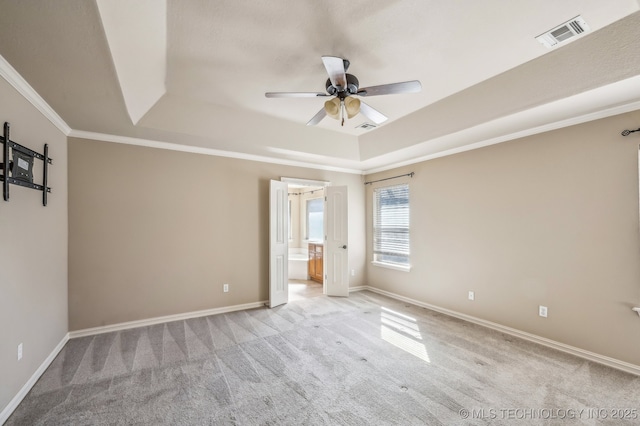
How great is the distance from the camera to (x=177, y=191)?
4113 mm

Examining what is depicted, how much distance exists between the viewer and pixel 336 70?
2135 mm

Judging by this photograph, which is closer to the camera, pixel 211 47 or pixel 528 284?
pixel 211 47

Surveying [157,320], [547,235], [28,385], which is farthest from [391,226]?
[28,385]

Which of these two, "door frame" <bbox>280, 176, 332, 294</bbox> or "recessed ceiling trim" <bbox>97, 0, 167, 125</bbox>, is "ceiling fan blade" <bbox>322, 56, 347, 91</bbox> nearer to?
"recessed ceiling trim" <bbox>97, 0, 167, 125</bbox>

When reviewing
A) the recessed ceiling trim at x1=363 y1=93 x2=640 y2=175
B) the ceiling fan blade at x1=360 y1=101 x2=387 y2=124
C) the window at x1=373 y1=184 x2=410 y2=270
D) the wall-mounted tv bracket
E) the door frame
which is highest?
the ceiling fan blade at x1=360 y1=101 x2=387 y2=124

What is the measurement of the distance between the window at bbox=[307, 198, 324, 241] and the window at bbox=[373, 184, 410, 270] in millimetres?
2180

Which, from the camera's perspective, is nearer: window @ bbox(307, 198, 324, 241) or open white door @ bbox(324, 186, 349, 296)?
open white door @ bbox(324, 186, 349, 296)

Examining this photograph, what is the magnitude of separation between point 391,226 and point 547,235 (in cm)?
248

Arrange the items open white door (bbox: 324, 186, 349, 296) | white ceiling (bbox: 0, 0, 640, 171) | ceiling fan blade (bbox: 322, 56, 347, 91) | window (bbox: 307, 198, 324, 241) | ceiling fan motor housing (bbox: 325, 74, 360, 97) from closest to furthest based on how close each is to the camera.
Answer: white ceiling (bbox: 0, 0, 640, 171) → ceiling fan blade (bbox: 322, 56, 347, 91) → ceiling fan motor housing (bbox: 325, 74, 360, 97) → open white door (bbox: 324, 186, 349, 296) → window (bbox: 307, 198, 324, 241)

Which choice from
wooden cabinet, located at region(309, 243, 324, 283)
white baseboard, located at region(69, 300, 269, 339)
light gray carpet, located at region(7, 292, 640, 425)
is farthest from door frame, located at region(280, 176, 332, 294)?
light gray carpet, located at region(7, 292, 640, 425)

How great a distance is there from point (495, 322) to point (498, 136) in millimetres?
2437

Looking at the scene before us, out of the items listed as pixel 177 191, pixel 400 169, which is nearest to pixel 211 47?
pixel 177 191

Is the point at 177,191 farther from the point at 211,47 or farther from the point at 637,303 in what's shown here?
the point at 637,303

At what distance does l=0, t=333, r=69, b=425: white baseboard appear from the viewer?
203 cm
